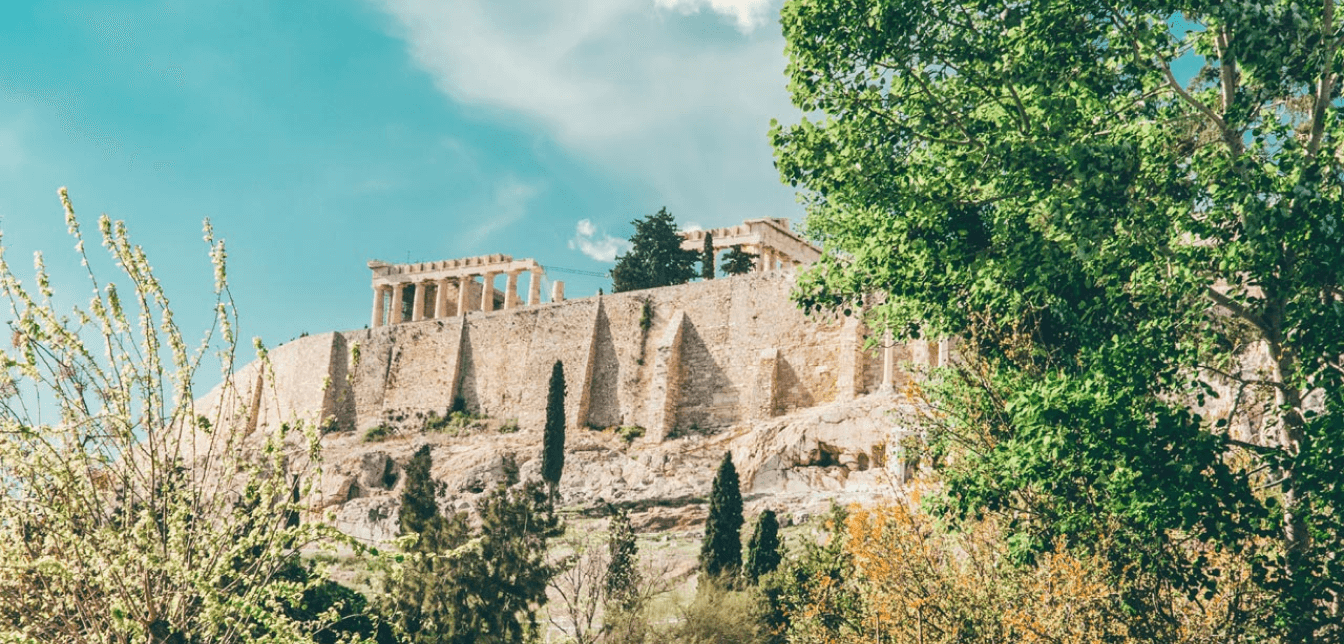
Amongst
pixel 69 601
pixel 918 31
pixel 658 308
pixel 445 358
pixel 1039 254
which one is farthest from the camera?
pixel 445 358

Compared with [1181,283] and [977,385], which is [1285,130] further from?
[977,385]

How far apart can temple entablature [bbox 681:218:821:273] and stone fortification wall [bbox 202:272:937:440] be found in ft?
19.2

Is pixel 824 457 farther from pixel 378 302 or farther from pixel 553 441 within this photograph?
pixel 378 302

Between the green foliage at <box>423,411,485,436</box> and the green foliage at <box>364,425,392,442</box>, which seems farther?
the green foliage at <box>364,425,392,442</box>

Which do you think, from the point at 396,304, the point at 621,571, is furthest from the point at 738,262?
the point at 621,571

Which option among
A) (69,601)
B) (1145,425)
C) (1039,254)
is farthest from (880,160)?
(69,601)

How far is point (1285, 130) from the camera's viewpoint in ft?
29.3

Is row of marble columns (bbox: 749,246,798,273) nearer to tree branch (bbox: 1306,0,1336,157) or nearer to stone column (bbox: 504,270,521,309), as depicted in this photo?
stone column (bbox: 504,270,521,309)

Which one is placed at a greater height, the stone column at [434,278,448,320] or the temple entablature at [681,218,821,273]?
the temple entablature at [681,218,821,273]

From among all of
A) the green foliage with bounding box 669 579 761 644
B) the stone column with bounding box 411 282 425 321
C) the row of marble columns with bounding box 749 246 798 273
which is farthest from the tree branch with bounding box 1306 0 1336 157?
the stone column with bounding box 411 282 425 321

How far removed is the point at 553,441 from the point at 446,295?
1885 cm

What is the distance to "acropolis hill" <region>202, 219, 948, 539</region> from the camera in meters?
34.5

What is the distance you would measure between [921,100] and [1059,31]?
1.41m

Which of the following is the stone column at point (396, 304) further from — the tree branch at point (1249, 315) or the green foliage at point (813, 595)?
the tree branch at point (1249, 315)
